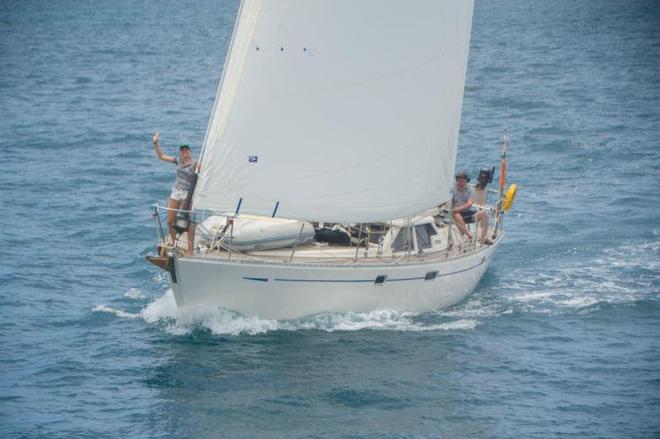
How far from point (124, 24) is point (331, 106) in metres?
88.2

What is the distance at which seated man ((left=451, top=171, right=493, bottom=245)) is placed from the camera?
118 feet

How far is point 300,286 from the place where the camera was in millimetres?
32375

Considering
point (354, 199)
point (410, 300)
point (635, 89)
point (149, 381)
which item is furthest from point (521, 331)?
point (635, 89)

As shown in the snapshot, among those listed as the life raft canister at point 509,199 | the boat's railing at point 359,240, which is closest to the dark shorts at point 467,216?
the boat's railing at point 359,240

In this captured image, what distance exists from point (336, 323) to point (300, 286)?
1.66 meters

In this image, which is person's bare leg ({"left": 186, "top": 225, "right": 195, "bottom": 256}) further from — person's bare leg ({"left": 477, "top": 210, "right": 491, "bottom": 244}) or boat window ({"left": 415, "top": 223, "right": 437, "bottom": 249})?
person's bare leg ({"left": 477, "top": 210, "right": 491, "bottom": 244})

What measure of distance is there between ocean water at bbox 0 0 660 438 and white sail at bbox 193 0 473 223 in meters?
3.62

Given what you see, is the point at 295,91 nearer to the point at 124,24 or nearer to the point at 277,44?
the point at 277,44

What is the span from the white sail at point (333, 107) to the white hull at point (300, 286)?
4.94 ft

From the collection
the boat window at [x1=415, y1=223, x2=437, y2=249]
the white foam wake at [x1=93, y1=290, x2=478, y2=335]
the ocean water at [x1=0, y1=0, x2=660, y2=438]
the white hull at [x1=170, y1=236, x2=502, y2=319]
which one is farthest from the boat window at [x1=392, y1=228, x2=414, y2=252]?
the ocean water at [x1=0, y1=0, x2=660, y2=438]

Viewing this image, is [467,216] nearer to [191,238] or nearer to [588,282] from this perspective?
[588,282]

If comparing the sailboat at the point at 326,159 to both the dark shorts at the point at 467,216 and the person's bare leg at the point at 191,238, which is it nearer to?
the person's bare leg at the point at 191,238

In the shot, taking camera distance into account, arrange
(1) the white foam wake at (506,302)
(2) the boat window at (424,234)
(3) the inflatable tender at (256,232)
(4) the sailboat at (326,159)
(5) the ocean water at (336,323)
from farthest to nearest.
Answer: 1. (2) the boat window at (424,234)
2. (1) the white foam wake at (506,302)
3. (3) the inflatable tender at (256,232)
4. (4) the sailboat at (326,159)
5. (5) the ocean water at (336,323)

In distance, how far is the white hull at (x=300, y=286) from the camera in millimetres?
31797
